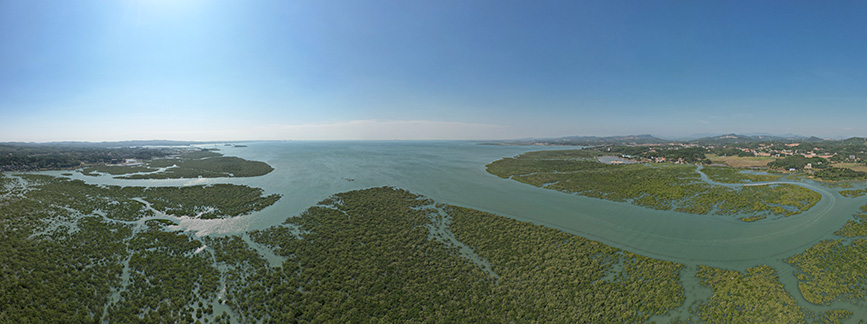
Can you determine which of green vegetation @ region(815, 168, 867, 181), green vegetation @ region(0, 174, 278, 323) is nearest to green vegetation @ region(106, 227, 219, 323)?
green vegetation @ region(0, 174, 278, 323)

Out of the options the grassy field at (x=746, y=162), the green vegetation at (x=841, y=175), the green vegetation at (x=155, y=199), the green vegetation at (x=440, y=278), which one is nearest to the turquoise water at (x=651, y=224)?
the green vegetation at (x=155, y=199)

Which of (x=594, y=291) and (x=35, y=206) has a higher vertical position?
(x=35, y=206)

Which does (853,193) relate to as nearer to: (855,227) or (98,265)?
(855,227)

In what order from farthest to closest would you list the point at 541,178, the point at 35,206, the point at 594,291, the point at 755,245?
the point at 541,178 → the point at 35,206 → the point at 755,245 → the point at 594,291

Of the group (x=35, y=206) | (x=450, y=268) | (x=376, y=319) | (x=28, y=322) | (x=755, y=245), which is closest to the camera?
(x=28, y=322)

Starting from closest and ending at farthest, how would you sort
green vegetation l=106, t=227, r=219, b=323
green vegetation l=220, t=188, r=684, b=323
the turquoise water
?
green vegetation l=106, t=227, r=219, b=323, green vegetation l=220, t=188, r=684, b=323, the turquoise water

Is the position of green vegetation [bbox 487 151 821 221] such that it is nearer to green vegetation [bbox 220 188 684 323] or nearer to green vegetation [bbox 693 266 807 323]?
green vegetation [bbox 693 266 807 323]

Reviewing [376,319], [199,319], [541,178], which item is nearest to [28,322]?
[199,319]

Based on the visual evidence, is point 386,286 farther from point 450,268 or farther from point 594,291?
point 594,291
